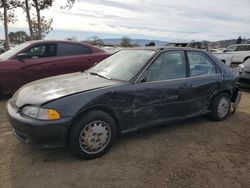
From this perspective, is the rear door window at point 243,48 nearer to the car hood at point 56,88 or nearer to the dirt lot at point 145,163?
the dirt lot at point 145,163

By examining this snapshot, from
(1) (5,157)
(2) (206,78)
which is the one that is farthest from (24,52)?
(2) (206,78)

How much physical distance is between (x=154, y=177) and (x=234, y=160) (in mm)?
1293

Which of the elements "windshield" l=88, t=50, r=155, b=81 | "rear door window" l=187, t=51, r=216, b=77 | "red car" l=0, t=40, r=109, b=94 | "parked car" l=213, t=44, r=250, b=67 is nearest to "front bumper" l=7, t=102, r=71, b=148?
"windshield" l=88, t=50, r=155, b=81

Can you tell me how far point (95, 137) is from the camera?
389cm

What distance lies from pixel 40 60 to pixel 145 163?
4484mm

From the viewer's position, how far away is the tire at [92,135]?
3730 mm

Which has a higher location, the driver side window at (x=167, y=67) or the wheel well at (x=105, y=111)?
the driver side window at (x=167, y=67)

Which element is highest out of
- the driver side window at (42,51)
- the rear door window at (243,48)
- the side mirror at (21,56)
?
the driver side window at (42,51)

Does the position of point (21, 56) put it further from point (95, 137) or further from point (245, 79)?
point (245, 79)

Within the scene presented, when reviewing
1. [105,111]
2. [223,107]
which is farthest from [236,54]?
[105,111]

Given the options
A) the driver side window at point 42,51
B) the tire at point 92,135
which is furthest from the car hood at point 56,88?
the driver side window at point 42,51

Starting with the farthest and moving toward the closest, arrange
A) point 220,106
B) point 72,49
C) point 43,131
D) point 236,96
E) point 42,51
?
1. point 72,49
2. point 42,51
3. point 236,96
4. point 220,106
5. point 43,131

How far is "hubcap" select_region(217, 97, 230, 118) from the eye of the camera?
5676mm

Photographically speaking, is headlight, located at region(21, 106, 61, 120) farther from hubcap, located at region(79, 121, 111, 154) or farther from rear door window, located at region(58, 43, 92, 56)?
rear door window, located at region(58, 43, 92, 56)
